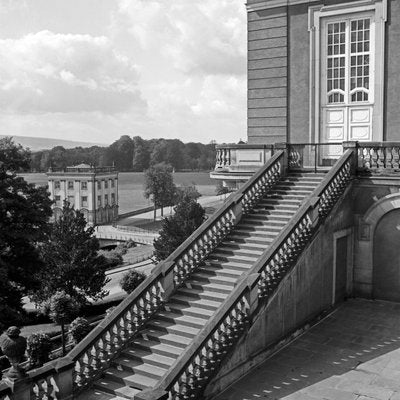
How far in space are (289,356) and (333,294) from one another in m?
3.79

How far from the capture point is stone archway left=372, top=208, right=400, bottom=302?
1614 cm

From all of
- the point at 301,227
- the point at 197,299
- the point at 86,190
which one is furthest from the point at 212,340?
the point at 86,190

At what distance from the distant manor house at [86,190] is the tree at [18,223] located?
76807mm

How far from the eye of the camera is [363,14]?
712 inches

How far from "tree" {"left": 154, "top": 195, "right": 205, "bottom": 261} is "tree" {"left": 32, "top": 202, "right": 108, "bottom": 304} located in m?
8.60

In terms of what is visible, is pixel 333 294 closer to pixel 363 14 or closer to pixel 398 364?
pixel 398 364

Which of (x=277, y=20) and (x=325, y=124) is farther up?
(x=277, y=20)

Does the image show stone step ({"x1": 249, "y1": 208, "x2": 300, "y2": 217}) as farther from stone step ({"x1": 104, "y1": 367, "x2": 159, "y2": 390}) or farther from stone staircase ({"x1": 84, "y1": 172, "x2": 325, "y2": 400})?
stone step ({"x1": 104, "y1": 367, "x2": 159, "y2": 390})

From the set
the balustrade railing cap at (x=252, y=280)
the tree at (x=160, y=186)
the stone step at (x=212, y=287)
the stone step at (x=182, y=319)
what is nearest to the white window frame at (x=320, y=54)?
the stone step at (x=212, y=287)

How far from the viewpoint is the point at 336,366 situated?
12008 mm

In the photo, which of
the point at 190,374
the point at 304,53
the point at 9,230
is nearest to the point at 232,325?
the point at 190,374

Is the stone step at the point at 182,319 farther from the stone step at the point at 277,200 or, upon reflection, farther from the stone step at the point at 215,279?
the stone step at the point at 277,200

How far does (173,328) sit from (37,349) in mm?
15352

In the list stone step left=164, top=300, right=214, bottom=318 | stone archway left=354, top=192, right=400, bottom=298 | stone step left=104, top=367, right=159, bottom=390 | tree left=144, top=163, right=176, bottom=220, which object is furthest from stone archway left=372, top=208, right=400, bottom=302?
tree left=144, top=163, right=176, bottom=220
